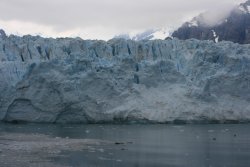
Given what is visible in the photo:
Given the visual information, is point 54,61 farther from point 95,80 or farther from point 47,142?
point 47,142

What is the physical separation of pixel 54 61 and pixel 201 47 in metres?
9.72

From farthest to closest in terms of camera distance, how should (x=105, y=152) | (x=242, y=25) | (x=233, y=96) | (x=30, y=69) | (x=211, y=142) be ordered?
1. (x=242, y=25)
2. (x=233, y=96)
3. (x=30, y=69)
4. (x=211, y=142)
5. (x=105, y=152)

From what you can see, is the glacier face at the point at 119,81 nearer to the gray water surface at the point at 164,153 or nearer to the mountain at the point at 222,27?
the gray water surface at the point at 164,153

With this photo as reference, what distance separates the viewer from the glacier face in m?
28.4

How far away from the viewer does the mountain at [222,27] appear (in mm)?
47531

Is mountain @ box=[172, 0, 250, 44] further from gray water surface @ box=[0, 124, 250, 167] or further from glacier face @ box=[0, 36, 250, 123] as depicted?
gray water surface @ box=[0, 124, 250, 167]

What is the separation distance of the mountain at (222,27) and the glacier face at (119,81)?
16222 mm

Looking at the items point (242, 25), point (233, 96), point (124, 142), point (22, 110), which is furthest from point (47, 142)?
point (242, 25)

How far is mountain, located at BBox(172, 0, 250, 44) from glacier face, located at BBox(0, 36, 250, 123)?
16.2 m

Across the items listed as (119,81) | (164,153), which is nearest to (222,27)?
(119,81)

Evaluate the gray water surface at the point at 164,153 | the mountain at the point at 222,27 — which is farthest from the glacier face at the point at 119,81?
the mountain at the point at 222,27

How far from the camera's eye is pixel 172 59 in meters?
31.9

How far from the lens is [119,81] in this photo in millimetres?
29391

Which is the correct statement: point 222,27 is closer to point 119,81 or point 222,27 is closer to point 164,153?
point 119,81
